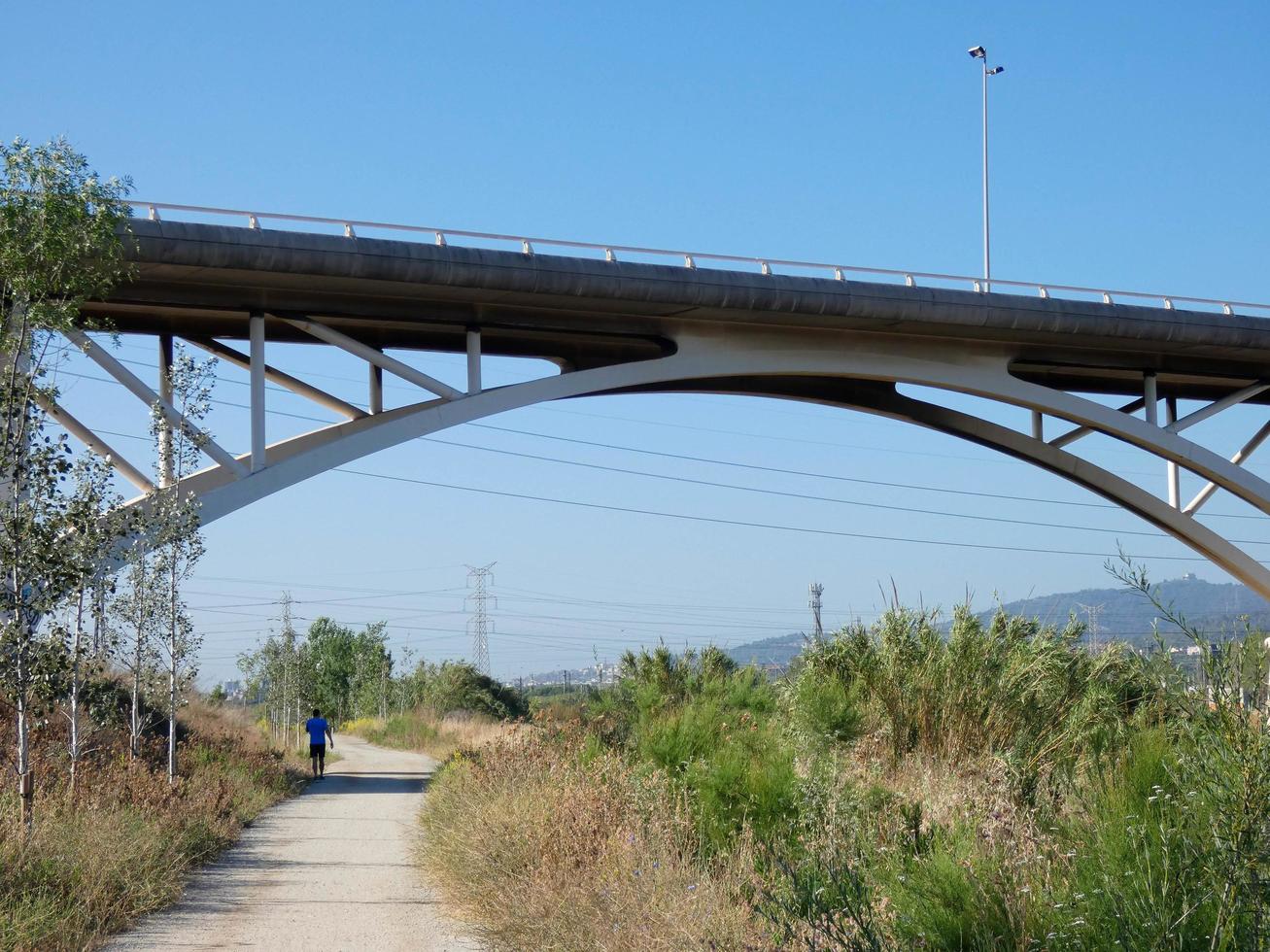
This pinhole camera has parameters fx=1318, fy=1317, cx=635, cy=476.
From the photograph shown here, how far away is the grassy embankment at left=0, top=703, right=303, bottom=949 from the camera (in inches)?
305

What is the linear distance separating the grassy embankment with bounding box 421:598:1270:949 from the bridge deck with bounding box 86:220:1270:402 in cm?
1057

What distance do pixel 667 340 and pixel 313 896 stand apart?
17511 millimetres

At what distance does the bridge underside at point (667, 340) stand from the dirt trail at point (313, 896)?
6.15 meters

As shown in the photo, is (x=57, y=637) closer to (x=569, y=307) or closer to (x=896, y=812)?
(x=896, y=812)

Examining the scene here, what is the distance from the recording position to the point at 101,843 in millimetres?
9523

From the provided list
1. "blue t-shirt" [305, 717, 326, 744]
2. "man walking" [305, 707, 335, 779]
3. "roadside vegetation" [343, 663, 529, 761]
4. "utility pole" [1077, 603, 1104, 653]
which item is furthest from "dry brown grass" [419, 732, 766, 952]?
"roadside vegetation" [343, 663, 529, 761]

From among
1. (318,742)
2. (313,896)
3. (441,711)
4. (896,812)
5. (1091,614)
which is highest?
(1091,614)

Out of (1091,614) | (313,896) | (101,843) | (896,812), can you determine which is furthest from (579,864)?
(1091,614)

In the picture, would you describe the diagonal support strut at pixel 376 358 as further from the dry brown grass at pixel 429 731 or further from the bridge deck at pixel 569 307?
the dry brown grass at pixel 429 731

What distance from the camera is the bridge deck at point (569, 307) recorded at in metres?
21.3

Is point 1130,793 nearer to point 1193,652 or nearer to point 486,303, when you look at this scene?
point 1193,652

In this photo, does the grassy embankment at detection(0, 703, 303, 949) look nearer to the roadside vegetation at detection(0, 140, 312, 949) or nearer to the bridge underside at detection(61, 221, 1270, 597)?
the roadside vegetation at detection(0, 140, 312, 949)

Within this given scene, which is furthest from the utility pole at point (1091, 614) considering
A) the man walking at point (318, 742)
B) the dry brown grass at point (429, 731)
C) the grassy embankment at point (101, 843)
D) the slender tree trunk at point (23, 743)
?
the dry brown grass at point (429, 731)

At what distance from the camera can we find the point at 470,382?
23.1 meters
